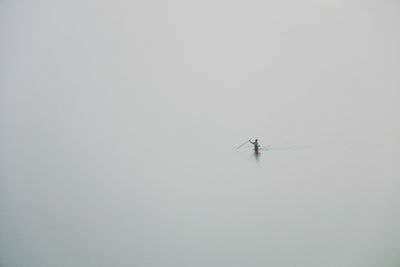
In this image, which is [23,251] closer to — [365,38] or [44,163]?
[44,163]

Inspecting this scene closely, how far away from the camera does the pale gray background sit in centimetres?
155

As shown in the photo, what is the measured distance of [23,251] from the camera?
1539 millimetres

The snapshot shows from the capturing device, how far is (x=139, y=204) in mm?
1571

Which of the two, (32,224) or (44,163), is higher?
(44,163)

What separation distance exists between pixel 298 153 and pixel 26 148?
130 centimetres

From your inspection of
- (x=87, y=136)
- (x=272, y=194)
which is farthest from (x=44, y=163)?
(x=272, y=194)

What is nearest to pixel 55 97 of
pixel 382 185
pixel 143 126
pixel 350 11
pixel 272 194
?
pixel 143 126

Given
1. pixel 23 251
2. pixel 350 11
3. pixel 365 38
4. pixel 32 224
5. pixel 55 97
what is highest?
pixel 350 11

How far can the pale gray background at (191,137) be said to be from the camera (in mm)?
1549

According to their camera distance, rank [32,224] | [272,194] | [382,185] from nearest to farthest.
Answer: [32,224]
[272,194]
[382,185]

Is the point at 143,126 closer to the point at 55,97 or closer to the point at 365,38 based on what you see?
the point at 55,97

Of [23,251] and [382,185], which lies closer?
[23,251]

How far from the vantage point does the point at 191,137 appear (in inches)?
64.1

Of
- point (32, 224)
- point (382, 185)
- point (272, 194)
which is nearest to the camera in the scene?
point (32, 224)
